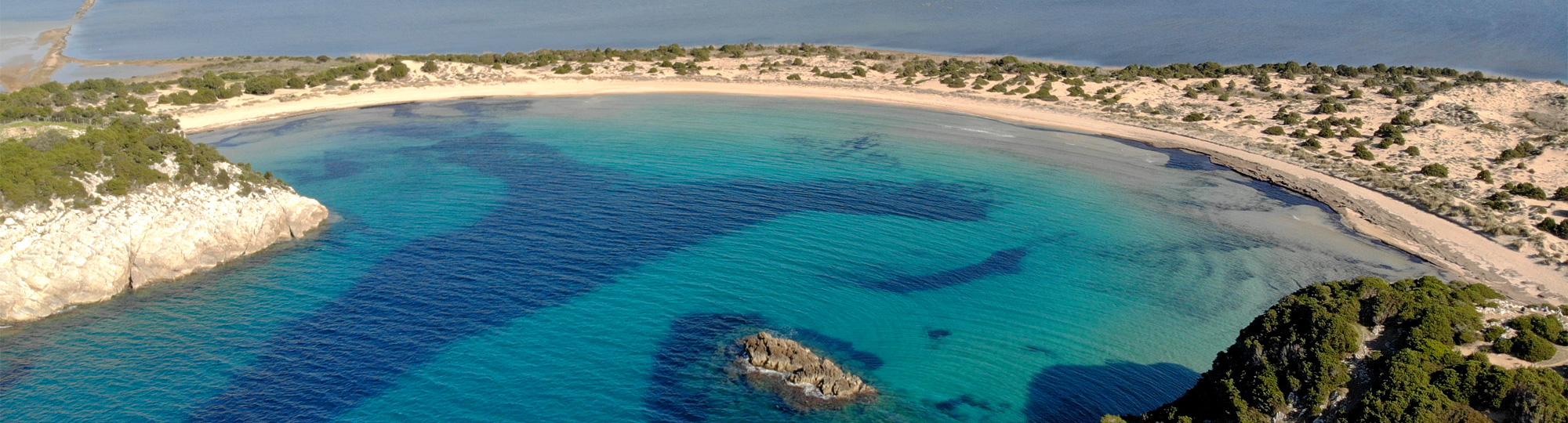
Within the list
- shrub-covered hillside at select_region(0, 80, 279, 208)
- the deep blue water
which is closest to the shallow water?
the deep blue water

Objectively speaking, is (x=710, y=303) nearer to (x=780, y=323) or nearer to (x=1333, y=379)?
(x=780, y=323)

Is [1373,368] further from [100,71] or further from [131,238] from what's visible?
[100,71]

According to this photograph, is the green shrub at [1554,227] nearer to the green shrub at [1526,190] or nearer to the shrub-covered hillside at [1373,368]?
the green shrub at [1526,190]

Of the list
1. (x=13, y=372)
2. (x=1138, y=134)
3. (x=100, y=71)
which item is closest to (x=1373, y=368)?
(x=13, y=372)

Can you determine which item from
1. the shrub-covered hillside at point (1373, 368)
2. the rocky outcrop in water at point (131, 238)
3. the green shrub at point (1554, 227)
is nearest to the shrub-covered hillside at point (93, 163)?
the rocky outcrop in water at point (131, 238)

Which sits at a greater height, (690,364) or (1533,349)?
(1533,349)

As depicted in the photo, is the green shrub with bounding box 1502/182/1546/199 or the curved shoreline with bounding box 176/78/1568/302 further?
the green shrub with bounding box 1502/182/1546/199

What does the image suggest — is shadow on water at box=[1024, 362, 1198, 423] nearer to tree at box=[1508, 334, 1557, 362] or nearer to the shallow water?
tree at box=[1508, 334, 1557, 362]
